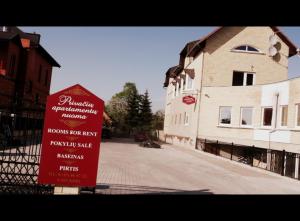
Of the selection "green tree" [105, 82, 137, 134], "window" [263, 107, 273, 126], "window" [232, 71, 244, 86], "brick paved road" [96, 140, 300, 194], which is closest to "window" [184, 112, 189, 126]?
"window" [232, 71, 244, 86]

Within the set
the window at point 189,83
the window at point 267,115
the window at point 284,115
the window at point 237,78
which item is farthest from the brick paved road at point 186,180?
the window at point 189,83

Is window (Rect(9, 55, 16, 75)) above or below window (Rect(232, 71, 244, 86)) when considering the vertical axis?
below

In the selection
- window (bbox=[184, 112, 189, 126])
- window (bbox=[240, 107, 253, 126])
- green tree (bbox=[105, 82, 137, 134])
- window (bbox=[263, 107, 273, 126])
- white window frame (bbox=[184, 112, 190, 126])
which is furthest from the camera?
green tree (bbox=[105, 82, 137, 134])

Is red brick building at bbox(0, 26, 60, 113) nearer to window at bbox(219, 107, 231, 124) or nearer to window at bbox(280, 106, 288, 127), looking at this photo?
window at bbox(219, 107, 231, 124)

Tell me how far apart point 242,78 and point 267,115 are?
6.62 m

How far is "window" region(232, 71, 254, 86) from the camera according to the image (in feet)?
101

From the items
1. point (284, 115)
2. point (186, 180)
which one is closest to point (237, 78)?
point (284, 115)

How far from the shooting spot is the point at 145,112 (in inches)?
2913

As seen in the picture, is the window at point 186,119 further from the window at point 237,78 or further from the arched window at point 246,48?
the arched window at point 246,48

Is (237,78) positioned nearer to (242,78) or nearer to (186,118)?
(242,78)
